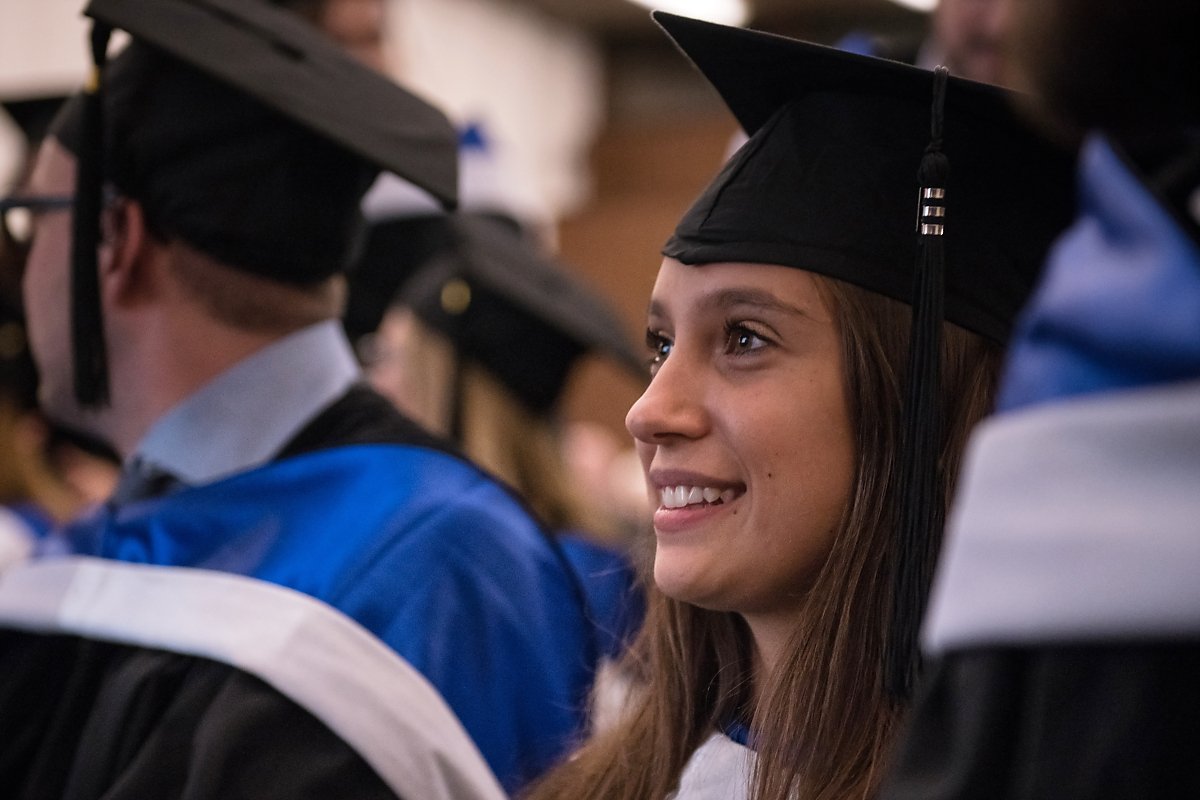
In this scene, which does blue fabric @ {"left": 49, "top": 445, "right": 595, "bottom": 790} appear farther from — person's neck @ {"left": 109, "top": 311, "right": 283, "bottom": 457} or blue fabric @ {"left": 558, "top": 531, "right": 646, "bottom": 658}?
person's neck @ {"left": 109, "top": 311, "right": 283, "bottom": 457}

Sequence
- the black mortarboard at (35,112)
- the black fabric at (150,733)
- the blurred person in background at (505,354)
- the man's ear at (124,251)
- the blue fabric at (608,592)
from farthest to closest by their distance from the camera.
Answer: the blurred person in background at (505,354), the black mortarboard at (35,112), the man's ear at (124,251), the blue fabric at (608,592), the black fabric at (150,733)

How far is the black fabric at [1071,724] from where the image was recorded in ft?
2.35

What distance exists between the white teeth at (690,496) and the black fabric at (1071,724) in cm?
54

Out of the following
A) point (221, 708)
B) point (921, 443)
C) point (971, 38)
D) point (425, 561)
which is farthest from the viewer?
point (971, 38)

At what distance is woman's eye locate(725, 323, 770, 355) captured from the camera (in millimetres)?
1308

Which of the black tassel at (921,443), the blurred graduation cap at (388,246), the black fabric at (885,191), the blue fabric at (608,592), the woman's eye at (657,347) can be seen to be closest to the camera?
the black tassel at (921,443)

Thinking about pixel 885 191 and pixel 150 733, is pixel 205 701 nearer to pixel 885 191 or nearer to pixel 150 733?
pixel 150 733

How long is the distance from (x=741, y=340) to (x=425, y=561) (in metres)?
0.66

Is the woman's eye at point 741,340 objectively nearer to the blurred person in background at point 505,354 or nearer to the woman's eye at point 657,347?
the woman's eye at point 657,347

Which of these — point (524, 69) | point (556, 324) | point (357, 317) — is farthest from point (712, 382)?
point (524, 69)

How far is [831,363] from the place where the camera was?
50.3 inches


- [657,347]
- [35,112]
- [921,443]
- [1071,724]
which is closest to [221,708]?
[657,347]

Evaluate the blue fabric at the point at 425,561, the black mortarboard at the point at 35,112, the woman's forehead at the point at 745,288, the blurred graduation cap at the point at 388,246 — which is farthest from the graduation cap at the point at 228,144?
the blurred graduation cap at the point at 388,246

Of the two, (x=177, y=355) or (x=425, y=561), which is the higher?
(x=177, y=355)
